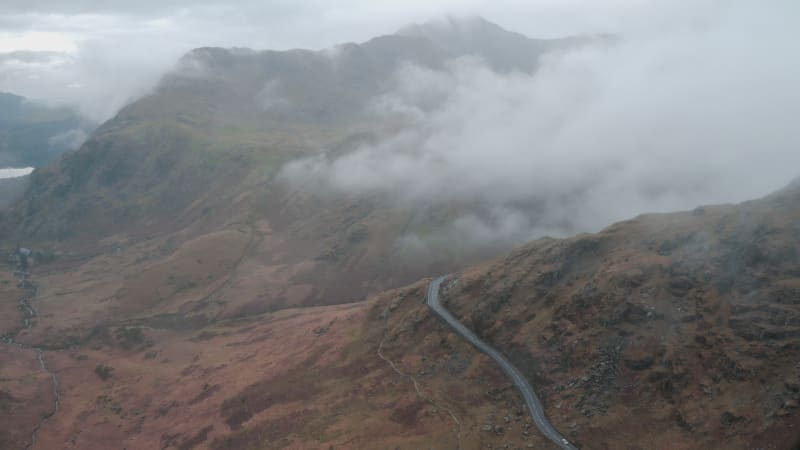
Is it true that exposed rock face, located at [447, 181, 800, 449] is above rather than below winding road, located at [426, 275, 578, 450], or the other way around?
above

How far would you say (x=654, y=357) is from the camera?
10181 centimetres

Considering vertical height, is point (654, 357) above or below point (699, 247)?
below

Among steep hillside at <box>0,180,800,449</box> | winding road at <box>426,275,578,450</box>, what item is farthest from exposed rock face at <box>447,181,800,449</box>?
winding road at <box>426,275,578,450</box>

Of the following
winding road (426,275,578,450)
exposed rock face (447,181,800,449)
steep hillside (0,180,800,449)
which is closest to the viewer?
exposed rock face (447,181,800,449)

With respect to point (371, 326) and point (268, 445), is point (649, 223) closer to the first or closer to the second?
point (371, 326)

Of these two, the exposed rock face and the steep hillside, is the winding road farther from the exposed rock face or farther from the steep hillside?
the exposed rock face

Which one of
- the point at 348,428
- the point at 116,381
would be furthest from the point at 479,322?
the point at 116,381

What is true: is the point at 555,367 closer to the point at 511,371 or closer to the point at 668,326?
the point at 511,371

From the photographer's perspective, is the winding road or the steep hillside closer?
the steep hillside

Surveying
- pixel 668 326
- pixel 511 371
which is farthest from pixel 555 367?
pixel 668 326

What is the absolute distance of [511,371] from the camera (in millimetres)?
118750

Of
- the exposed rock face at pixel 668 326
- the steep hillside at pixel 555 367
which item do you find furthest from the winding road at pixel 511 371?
the exposed rock face at pixel 668 326

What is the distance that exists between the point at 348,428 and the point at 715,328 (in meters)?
73.8

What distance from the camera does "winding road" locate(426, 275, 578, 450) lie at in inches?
3740
